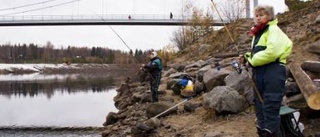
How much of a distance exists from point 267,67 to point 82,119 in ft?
44.9

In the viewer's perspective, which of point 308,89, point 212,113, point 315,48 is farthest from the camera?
point 315,48

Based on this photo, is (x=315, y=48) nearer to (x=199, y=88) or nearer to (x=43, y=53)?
(x=199, y=88)

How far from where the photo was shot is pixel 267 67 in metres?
4.12

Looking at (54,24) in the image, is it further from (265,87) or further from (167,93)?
(265,87)

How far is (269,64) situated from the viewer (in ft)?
13.5

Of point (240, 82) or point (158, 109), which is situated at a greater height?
point (240, 82)

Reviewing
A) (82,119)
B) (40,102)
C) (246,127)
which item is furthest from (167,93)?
(40,102)

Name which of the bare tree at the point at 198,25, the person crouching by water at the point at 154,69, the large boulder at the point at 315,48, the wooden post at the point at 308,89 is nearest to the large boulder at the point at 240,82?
the wooden post at the point at 308,89

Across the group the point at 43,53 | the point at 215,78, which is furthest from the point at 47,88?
the point at 43,53

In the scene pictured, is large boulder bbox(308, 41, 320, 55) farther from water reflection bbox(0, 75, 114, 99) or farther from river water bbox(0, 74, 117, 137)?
water reflection bbox(0, 75, 114, 99)

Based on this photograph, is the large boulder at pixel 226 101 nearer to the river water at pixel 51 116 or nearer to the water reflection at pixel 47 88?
the river water at pixel 51 116

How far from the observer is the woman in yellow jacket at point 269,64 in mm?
4047

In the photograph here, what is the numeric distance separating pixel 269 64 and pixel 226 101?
2914mm

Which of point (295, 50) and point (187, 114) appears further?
point (295, 50)
